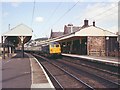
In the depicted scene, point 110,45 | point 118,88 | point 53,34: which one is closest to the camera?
point 118,88

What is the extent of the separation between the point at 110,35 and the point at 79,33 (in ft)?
20.5

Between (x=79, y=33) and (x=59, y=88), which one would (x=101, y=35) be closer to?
(x=79, y=33)

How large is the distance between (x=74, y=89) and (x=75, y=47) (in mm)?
54379

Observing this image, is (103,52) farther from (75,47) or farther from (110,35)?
(75,47)

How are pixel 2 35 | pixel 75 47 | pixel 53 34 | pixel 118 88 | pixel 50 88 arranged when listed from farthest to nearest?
1. pixel 53 34
2. pixel 75 47
3. pixel 2 35
4. pixel 118 88
5. pixel 50 88

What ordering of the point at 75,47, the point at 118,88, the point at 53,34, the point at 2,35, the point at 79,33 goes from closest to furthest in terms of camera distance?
the point at 118,88 → the point at 2,35 → the point at 79,33 → the point at 75,47 → the point at 53,34

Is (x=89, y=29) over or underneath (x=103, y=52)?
over

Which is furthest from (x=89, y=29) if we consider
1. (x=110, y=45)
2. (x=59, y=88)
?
(x=59, y=88)

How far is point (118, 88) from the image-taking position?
12.1 meters

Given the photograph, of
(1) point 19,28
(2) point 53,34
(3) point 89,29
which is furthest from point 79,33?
(2) point 53,34

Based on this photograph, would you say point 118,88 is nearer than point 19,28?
Yes

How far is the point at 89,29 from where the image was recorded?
51.0m

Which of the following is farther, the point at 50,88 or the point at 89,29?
the point at 89,29

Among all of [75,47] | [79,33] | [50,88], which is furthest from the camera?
[75,47]
